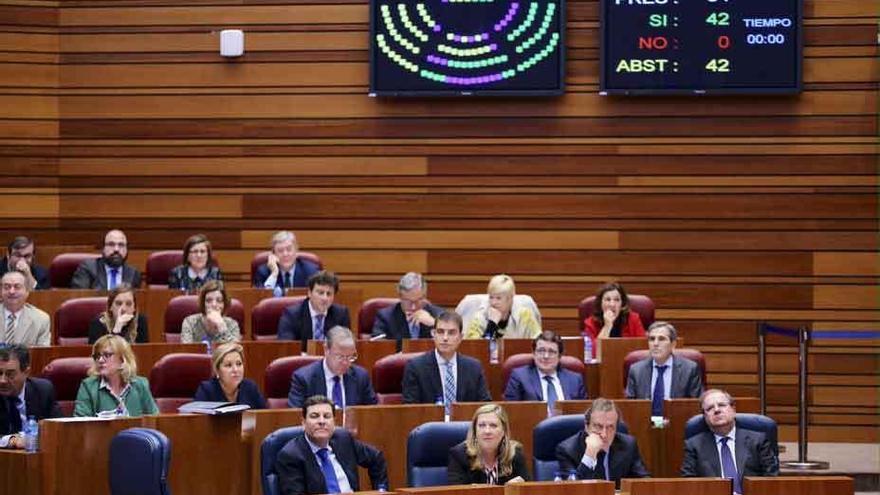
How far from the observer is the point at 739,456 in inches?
291

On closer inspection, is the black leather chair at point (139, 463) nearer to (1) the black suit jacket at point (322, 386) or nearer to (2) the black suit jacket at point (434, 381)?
(1) the black suit jacket at point (322, 386)

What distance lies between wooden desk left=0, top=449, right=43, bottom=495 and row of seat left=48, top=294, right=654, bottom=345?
2512mm

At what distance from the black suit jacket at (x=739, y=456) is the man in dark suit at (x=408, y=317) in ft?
7.65

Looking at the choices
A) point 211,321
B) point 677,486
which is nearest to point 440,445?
point 677,486

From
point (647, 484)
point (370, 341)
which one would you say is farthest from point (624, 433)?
point (370, 341)

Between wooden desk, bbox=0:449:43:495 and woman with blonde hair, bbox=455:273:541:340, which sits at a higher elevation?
woman with blonde hair, bbox=455:273:541:340

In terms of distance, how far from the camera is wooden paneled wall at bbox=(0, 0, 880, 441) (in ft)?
34.4

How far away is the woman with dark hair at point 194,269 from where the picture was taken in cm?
1002

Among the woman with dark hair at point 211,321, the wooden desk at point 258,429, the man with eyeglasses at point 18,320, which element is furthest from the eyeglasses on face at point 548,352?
the man with eyeglasses at point 18,320

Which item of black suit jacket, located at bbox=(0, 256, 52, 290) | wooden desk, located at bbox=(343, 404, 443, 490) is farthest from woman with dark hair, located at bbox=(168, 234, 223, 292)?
wooden desk, located at bbox=(343, 404, 443, 490)

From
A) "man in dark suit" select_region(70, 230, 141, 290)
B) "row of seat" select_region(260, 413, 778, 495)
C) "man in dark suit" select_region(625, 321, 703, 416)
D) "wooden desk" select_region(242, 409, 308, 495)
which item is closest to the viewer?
"row of seat" select_region(260, 413, 778, 495)

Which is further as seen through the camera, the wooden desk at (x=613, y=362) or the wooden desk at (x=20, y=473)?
the wooden desk at (x=613, y=362)

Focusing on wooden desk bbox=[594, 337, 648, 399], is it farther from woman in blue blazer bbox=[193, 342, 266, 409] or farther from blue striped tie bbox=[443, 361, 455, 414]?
woman in blue blazer bbox=[193, 342, 266, 409]

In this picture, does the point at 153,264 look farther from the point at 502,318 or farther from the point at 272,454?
the point at 272,454
